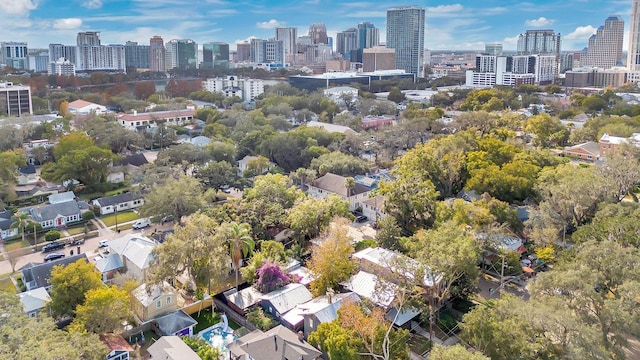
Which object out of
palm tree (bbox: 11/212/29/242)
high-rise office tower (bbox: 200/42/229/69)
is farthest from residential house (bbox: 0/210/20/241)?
high-rise office tower (bbox: 200/42/229/69)

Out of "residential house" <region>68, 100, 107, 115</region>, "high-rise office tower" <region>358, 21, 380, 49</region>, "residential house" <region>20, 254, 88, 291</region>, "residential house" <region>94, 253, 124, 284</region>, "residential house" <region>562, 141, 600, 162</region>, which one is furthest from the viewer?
"high-rise office tower" <region>358, 21, 380, 49</region>

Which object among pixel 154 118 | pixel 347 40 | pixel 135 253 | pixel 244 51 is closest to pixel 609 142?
pixel 135 253

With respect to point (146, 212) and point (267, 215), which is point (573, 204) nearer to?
point (267, 215)

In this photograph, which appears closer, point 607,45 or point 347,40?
point 607,45

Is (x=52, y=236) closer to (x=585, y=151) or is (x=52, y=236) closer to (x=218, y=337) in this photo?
(x=218, y=337)

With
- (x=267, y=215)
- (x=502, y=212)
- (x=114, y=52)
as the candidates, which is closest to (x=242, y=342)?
(x=267, y=215)

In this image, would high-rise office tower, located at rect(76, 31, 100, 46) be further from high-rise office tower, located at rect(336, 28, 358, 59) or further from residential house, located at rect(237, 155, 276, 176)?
residential house, located at rect(237, 155, 276, 176)
